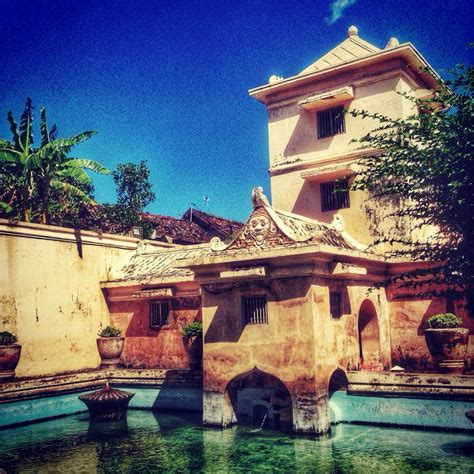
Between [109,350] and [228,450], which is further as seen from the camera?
[109,350]

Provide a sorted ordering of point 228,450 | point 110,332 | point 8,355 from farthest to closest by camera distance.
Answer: point 110,332
point 8,355
point 228,450

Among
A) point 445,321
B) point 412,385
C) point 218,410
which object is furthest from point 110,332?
point 445,321

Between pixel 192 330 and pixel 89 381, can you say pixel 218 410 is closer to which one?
pixel 192 330

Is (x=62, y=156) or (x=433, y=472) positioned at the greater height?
(x=62, y=156)

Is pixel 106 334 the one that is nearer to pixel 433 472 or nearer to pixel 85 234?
pixel 85 234

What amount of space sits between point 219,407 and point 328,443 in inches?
114

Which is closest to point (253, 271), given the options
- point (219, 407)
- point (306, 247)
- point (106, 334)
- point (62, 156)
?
point (306, 247)

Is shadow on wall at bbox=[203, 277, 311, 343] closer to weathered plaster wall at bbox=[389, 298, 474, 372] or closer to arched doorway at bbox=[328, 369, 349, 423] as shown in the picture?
arched doorway at bbox=[328, 369, 349, 423]

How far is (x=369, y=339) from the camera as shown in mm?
14219

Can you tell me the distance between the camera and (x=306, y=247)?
10875 mm

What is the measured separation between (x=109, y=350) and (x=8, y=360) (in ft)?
11.7

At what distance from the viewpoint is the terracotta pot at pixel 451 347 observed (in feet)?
39.8

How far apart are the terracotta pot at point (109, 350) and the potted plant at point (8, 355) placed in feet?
10.1

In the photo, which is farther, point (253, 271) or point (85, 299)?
point (85, 299)
